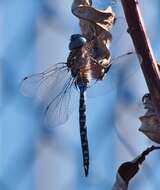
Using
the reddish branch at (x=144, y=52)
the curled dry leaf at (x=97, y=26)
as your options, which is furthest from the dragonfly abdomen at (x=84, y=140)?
the reddish branch at (x=144, y=52)

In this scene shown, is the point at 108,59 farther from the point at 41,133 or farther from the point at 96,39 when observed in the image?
the point at 41,133

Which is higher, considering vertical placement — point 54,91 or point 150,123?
point 54,91

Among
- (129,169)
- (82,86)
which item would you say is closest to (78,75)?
(82,86)

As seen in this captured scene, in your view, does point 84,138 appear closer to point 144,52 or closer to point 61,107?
point 61,107

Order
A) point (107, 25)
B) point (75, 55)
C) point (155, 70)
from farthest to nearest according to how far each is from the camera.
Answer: point (75, 55)
point (107, 25)
point (155, 70)

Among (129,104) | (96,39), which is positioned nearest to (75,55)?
(96,39)

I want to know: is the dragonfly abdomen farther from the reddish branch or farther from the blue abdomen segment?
the reddish branch

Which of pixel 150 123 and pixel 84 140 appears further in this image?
pixel 84 140
